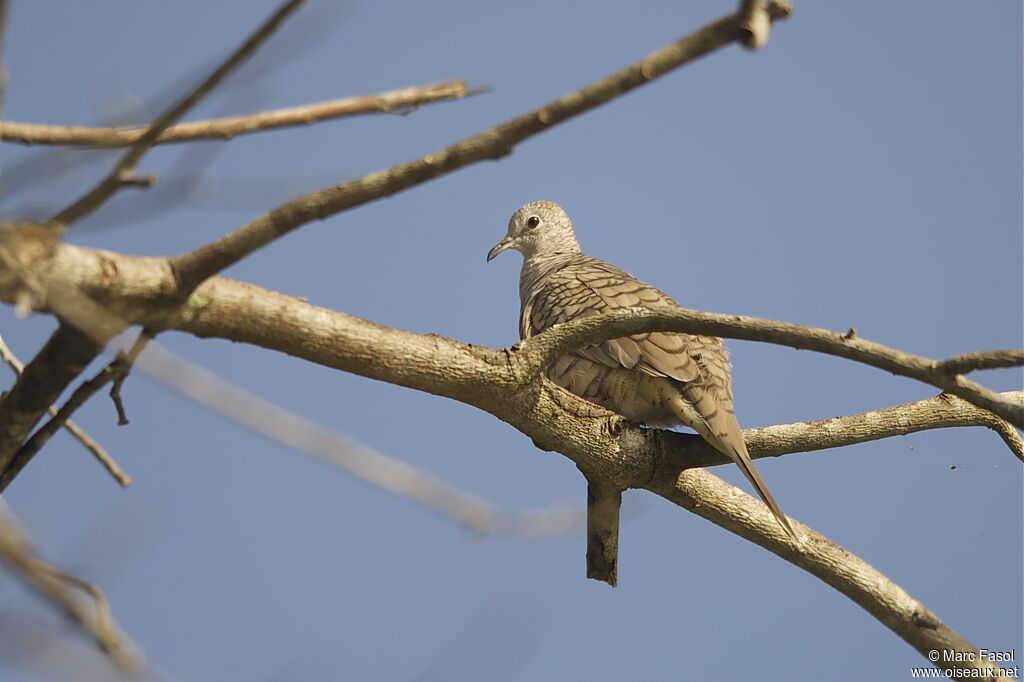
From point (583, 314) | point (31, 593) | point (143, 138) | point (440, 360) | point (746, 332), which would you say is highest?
point (583, 314)

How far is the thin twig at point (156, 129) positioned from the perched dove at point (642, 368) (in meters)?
1.94

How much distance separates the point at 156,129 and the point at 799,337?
167cm

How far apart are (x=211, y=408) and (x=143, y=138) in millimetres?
693

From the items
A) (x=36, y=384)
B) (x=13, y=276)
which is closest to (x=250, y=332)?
(x=36, y=384)

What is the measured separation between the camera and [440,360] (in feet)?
9.86

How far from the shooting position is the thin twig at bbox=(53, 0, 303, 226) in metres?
1.43

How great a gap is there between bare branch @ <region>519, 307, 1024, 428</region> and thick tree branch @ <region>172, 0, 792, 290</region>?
1011 millimetres

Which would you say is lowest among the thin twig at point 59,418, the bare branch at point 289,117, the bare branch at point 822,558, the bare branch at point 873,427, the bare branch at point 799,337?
the thin twig at point 59,418

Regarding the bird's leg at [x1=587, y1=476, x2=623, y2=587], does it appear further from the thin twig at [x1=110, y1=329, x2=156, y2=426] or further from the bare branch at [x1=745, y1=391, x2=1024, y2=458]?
the thin twig at [x1=110, y1=329, x2=156, y2=426]

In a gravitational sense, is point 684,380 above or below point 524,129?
above

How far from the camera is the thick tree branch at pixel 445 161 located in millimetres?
1722

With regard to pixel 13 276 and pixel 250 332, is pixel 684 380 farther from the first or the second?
pixel 13 276

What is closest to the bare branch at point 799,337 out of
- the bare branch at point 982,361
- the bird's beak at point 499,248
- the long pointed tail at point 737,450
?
the bare branch at point 982,361

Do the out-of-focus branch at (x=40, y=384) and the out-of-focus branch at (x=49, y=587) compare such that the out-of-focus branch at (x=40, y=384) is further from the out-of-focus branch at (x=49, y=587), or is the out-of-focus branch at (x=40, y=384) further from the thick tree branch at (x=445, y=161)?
the out-of-focus branch at (x=49, y=587)
